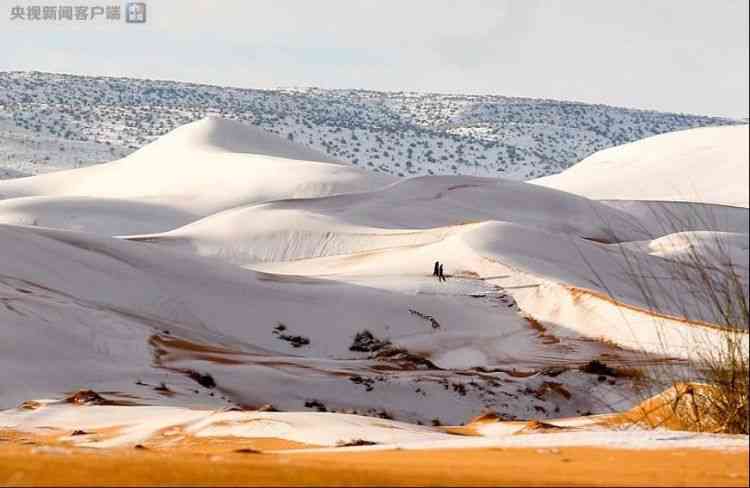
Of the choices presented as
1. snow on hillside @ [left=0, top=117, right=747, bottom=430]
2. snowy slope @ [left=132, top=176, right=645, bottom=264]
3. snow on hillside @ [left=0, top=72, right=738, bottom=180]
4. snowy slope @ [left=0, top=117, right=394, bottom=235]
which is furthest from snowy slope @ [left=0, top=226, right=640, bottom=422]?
snow on hillside @ [left=0, top=72, right=738, bottom=180]

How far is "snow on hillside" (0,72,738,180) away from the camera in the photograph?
303 feet

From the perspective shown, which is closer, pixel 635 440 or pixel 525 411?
pixel 635 440

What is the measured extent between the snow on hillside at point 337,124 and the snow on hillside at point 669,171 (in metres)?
26.6

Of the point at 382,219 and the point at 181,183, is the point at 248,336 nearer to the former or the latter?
the point at 382,219

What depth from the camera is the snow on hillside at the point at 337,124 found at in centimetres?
9225

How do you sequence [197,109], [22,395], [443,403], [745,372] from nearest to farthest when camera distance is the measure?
[745,372] → [22,395] → [443,403] → [197,109]

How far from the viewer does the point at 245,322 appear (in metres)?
21.9

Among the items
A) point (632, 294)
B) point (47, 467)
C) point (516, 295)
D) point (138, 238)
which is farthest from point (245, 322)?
point (47, 467)

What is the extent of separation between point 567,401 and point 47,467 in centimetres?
1190

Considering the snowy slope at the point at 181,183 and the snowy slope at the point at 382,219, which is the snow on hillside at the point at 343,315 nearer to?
the snowy slope at the point at 382,219

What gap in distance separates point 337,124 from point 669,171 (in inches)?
1870

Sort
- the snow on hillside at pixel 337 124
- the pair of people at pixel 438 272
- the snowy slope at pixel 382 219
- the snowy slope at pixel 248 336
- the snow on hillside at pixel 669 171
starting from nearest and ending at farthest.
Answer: the snowy slope at pixel 248 336, the pair of people at pixel 438 272, the snowy slope at pixel 382 219, the snow on hillside at pixel 669 171, the snow on hillside at pixel 337 124

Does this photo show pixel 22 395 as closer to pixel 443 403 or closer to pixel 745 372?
pixel 443 403

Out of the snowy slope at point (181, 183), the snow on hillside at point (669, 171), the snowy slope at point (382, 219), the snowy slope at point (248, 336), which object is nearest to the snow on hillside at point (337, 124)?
the snowy slope at point (181, 183)
